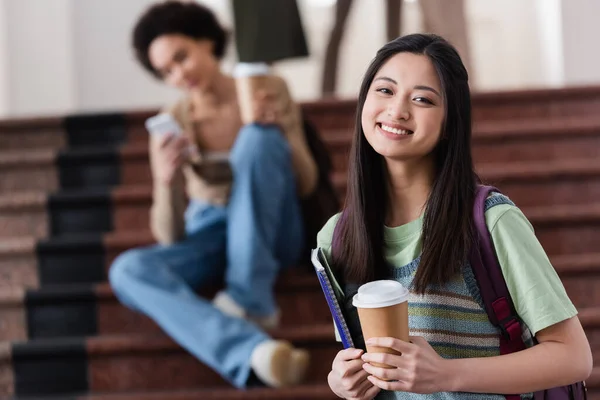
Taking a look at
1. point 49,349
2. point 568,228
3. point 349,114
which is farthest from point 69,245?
point 568,228

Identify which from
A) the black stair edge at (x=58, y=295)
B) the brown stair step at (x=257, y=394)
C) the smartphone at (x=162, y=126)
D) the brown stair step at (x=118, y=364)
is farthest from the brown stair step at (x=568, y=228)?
the black stair edge at (x=58, y=295)

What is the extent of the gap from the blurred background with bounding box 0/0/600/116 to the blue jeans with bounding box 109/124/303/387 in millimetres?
1904

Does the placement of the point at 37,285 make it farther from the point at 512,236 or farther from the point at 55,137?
the point at 512,236

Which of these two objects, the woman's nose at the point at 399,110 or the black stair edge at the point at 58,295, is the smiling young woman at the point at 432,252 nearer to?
the woman's nose at the point at 399,110

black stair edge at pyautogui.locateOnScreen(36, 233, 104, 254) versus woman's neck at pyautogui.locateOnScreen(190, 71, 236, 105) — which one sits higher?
woman's neck at pyautogui.locateOnScreen(190, 71, 236, 105)

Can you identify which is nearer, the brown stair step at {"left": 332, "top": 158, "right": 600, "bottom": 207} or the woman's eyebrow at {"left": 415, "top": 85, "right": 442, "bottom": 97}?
the woman's eyebrow at {"left": 415, "top": 85, "right": 442, "bottom": 97}

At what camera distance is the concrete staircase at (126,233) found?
2.68 m

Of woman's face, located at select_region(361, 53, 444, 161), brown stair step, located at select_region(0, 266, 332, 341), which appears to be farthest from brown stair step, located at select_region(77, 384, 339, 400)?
woman's face, located at select_region(361, 53, 444, 161)

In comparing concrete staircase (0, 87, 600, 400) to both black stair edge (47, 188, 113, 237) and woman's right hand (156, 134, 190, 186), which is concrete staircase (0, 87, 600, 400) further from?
woman's right hand (156, 134, 190, 186)

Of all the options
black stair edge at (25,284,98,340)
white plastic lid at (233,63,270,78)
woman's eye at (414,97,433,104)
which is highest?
white plastic lid at (233,63,270,78)

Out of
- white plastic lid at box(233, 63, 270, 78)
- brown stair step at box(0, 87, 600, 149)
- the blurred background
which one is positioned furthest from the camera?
the blurred background

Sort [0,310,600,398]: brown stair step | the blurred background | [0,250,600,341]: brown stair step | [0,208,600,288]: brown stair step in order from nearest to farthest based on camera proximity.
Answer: [0,310,600,398]: brown stair step
[0,250,600,341]: brown stair step
[0,208,600,288]: brown stair step
the blurred background

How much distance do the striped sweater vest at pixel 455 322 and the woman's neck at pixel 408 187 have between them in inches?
3.2

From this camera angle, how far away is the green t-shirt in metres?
1.14
